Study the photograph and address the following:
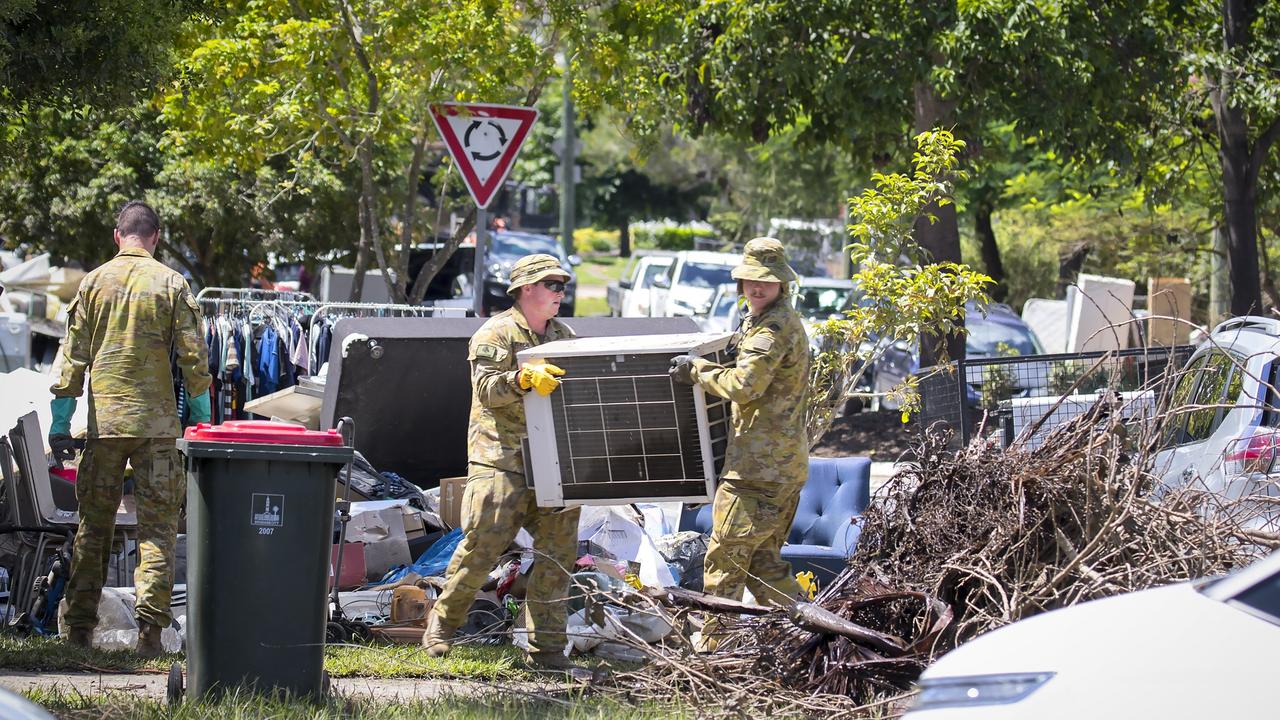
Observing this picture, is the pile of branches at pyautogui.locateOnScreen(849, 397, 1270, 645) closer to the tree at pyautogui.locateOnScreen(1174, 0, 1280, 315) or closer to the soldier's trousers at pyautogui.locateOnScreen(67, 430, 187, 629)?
the soldier's trousers at pyautogui.locateOnScreen(67, 430, 187, 629)

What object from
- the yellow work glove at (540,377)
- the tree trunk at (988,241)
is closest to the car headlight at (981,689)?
the yellow work glove at (540,377)

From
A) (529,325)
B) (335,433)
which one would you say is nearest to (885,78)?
(529,325)

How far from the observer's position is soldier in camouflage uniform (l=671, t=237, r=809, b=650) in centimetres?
643

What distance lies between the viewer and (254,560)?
5.36 meters

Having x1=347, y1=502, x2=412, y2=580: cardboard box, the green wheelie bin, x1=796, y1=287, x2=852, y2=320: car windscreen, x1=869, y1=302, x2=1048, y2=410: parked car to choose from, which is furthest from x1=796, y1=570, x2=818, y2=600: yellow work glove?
x1=796, y1=287, x2=852, y2=320: car windscreen

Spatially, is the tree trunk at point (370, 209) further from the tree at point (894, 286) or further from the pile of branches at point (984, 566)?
the pile of branches at point (984, 566)

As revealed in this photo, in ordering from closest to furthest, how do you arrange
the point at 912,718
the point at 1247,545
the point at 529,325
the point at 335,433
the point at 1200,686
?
the point at 1200,686 < the point at 912,718 < the point at 335,433 < the point at 1247,545 < the point at 529,325

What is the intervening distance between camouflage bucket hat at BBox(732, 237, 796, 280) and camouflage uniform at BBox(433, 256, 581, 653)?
1057 mm

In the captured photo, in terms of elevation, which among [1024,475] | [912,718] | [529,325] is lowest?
[912,718]

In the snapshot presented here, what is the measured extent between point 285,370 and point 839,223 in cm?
2296

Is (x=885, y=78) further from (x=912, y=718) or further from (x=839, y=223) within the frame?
(x=839, y=223)

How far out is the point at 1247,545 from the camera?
19.5 ft

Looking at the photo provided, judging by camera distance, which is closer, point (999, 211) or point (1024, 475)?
point (1024, 475)

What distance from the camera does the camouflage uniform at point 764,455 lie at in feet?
21.1
